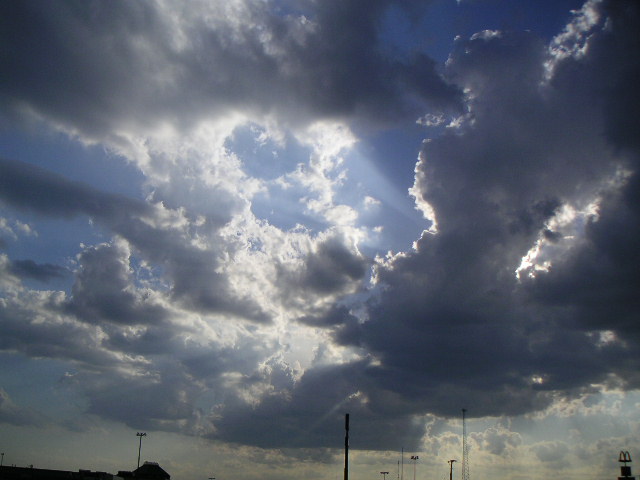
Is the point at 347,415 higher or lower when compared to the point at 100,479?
higher

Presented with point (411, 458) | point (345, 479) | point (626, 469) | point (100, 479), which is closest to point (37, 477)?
point (100, 479)

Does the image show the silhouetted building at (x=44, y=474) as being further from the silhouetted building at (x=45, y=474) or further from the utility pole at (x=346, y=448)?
the utility pole at (x=346, y=448)

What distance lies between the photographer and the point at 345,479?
86812 millimetres

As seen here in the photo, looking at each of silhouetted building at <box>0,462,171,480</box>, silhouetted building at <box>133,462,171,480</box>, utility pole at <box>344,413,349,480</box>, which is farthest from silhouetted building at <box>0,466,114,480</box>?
utility pole at <box>344,413,349,480</box>

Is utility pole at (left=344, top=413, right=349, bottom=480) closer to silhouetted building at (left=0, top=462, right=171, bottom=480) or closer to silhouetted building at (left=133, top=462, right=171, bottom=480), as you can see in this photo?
silhouetted building at (left=0, top=462, right=171, bottom=480)

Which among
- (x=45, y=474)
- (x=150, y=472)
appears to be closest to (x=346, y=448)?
(x=45, y=474)

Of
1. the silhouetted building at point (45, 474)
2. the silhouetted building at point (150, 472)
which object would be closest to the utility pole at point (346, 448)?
the silhouetted building at point (45, 474)

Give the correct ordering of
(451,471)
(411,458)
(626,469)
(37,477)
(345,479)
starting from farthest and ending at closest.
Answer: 1. (411,458)
2. (451,471)
3. (37,477)
4. (345,479)
5. (626,469)

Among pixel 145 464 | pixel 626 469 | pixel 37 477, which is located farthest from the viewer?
pixel 145 464

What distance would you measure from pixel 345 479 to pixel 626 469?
139 ft

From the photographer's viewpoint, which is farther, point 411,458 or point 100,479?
point 411,458

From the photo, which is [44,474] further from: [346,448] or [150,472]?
[346,448]

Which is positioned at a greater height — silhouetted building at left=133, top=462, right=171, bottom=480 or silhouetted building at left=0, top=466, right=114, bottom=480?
silhouetted building at left=0, top=466, right=114, bottom=480

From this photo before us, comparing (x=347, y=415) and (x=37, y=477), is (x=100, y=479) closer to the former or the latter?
(x=37, y=477)
